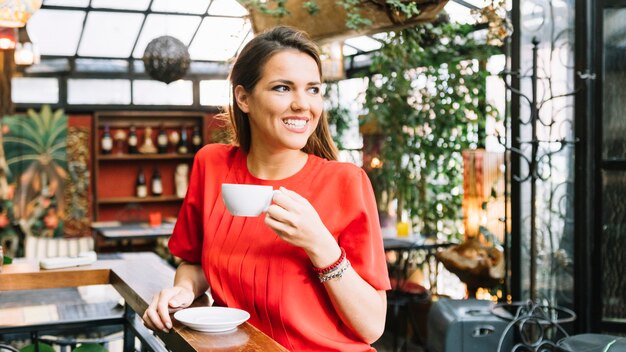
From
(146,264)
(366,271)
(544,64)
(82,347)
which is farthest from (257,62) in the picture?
(544,64)

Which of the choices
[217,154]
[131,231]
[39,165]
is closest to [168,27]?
[39,165]

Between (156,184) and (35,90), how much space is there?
5.64 feet

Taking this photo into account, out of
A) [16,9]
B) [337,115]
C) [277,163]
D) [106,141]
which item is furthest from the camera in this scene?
[106,141]

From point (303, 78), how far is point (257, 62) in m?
0.11

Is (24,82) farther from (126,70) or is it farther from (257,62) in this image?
(257,62)

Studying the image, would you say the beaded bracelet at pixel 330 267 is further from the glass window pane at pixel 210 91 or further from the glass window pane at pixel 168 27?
the glass window pane at pixel 210 91

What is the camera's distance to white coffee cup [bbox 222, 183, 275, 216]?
1203 mm

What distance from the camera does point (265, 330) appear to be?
1432 mm

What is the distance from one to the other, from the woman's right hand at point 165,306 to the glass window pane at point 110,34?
680 centimetres

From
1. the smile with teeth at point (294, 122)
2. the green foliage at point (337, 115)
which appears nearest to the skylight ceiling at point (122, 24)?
the green foliage at point (337, 115)

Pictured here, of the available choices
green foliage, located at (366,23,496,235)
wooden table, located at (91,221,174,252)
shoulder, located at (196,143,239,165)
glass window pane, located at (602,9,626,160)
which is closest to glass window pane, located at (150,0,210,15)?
wooden table, located at (91,221,174,252)

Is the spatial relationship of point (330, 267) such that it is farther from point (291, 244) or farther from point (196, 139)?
point (196, 139)

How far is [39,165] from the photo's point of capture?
8.32 meters

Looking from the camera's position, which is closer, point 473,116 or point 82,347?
point 82,347
